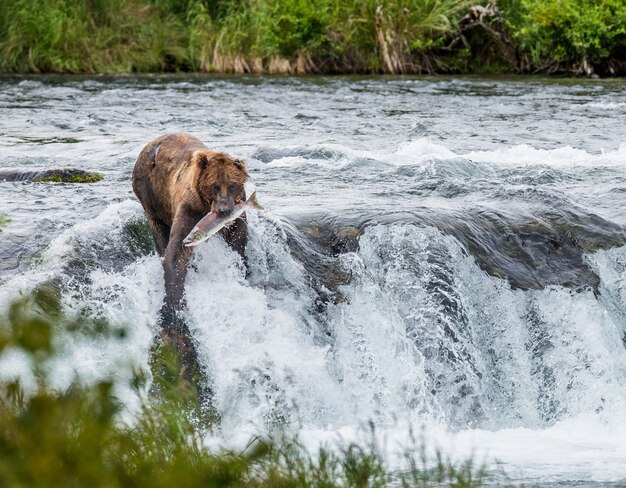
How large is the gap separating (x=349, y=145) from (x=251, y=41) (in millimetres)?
15361

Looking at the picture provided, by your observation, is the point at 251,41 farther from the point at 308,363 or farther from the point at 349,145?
the point at 308,363

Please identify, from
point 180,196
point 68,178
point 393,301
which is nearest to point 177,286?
point 180,196

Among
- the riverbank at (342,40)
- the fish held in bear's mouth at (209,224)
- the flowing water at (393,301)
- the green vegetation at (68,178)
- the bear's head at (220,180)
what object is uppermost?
the riverbank at (342,40)

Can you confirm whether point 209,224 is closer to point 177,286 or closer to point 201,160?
point 201,160

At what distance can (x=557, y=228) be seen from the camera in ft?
28.2

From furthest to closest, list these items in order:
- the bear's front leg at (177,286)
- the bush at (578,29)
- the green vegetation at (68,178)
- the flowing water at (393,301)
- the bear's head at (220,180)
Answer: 1. the bush at (578,29)
2. the green vegetation at (68,178)
3. the bear's front leg at (177,286)
4. the flowing water at (393,301)
5. the bear's head at (220,180)

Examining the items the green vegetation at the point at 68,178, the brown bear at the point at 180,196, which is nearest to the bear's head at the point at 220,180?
the brown bear at the point at 180,196

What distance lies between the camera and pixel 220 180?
258 inches

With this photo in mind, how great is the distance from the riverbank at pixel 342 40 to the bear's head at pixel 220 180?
19121mm

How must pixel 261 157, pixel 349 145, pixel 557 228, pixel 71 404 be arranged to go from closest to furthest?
pixel 71 404 < pixel 557 228 < pixel 261 157 < pixel 349 145

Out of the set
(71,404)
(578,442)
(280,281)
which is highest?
(71,404)

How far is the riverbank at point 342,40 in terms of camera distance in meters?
25.0

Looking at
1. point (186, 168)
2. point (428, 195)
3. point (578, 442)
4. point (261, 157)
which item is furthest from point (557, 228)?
point (261, 157)

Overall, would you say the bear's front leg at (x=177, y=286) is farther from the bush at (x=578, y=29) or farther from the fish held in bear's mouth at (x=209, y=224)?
the bush at (x=578, y=29)
